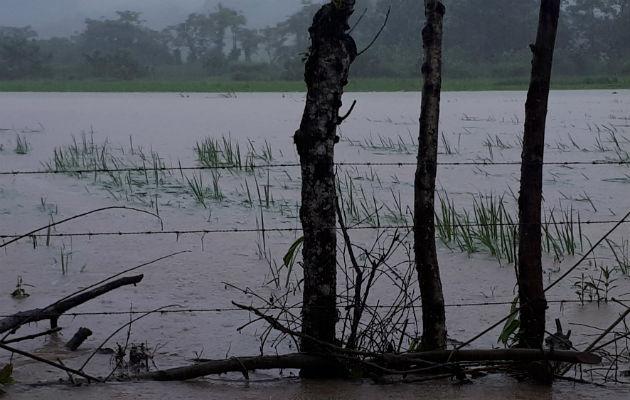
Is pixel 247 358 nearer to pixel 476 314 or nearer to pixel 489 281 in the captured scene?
pixel 476 314

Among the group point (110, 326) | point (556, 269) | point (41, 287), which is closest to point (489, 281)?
point (556, 269)

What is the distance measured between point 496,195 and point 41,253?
143 inches

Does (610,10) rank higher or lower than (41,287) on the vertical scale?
higher

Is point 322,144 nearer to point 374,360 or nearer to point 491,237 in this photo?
point 374,360

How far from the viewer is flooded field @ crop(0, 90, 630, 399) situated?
363 centimetres

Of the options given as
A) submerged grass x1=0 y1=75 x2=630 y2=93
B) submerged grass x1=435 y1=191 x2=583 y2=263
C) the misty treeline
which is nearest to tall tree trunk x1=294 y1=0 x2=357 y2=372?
submerged grass x1=435 y1=191 x2=583 y2=263

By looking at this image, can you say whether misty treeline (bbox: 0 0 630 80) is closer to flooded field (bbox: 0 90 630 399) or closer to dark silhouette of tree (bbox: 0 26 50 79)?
dark silhouette of tree (bbox: 0 26 50 79)

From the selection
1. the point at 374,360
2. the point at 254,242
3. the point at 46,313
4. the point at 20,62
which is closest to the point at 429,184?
the point at 374,360

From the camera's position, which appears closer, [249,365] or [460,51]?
[249,365]

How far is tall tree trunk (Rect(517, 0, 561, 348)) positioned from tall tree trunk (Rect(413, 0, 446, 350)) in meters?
0.31

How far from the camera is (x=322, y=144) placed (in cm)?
318

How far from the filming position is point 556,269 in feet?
16.9

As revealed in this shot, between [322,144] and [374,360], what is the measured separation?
0.80 meters

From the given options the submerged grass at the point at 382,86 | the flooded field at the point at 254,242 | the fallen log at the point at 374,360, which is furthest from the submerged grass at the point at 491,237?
the submerged grass at the point at 382,86
